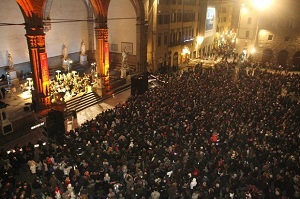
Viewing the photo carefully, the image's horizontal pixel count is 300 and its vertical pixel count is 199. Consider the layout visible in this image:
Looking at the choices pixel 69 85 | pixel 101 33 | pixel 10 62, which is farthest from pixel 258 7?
pixel 10 62

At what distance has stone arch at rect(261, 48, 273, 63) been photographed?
3469cm

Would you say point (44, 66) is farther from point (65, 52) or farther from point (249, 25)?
point (249, 25)

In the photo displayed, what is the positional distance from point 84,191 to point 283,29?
33.1 metres

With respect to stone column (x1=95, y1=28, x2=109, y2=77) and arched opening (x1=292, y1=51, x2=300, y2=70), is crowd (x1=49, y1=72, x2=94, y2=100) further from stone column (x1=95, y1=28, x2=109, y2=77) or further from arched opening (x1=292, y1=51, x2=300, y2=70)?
arched opening (x1=292, y1=51, x2=300, y2=70)

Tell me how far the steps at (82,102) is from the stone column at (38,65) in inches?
65.5

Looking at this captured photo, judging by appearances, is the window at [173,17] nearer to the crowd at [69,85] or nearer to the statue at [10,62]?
the crowd at [69,85]

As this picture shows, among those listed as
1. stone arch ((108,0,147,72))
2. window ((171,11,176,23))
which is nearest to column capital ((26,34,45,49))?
stone arch ((108,0,147,72))

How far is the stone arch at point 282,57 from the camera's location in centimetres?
3389

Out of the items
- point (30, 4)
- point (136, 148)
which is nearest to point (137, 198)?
point (136, 148)

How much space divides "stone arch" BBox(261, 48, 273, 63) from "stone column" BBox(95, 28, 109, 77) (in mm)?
23398

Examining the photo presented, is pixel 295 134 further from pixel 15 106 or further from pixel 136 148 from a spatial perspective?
pixel 15 106

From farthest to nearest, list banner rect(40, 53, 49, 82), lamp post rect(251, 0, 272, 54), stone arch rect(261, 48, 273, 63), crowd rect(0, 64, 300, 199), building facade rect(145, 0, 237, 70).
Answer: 1. stone arch rect(261, 48, 273, 63)
2. lamp post rect(251, 0, 272, 54)
3. building facade rect(145, 0, 237, 70)
4. banner rect(40, 53, 49, 82)
5. crowd rect(0, 64, 300, 199)

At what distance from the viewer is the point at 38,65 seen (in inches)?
682

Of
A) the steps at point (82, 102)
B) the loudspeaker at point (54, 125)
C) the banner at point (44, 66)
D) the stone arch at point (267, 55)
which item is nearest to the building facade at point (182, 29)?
the stone arch at point (267, 55)
